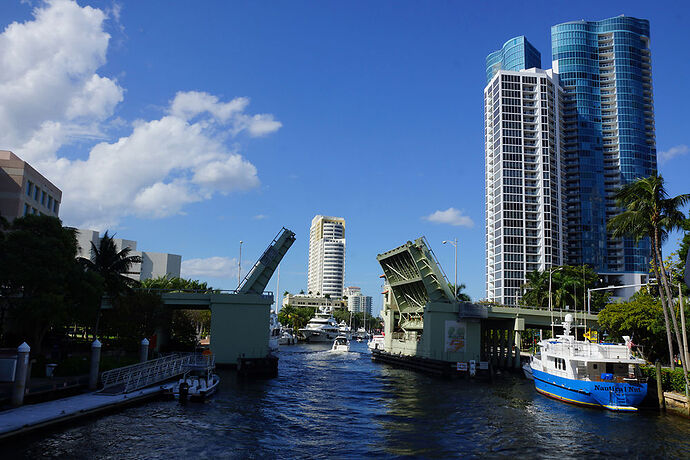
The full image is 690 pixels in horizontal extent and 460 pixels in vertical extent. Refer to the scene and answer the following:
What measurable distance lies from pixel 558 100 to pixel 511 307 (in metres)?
104

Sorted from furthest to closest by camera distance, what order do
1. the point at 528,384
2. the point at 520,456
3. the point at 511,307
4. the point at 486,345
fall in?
the point at 486,345
the point at 511,307
the point at 528,384
the point at 520,456

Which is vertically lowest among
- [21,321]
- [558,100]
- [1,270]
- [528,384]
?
[528,384]

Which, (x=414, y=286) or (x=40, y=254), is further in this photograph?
(x=414, y=286)

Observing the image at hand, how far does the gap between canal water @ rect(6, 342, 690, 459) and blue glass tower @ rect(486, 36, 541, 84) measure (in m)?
131

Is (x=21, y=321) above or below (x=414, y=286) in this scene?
below

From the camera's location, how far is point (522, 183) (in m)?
134

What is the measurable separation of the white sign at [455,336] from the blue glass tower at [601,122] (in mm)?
99447

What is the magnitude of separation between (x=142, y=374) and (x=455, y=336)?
3078 cm

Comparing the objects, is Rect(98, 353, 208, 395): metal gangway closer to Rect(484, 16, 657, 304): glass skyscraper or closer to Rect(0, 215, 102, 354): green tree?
Rect(0, 215, 102, 354): green tree

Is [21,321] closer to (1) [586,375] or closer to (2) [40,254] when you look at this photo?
(2) [40,254]

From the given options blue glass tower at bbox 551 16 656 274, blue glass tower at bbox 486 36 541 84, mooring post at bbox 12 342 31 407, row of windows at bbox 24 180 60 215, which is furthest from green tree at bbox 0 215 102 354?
blue glass tower at bbox 486 36 541 84

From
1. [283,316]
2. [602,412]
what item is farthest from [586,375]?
[283,316]

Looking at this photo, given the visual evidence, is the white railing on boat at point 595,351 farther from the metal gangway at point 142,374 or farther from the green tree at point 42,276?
the green tree at point 42,276

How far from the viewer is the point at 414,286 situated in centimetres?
6156
